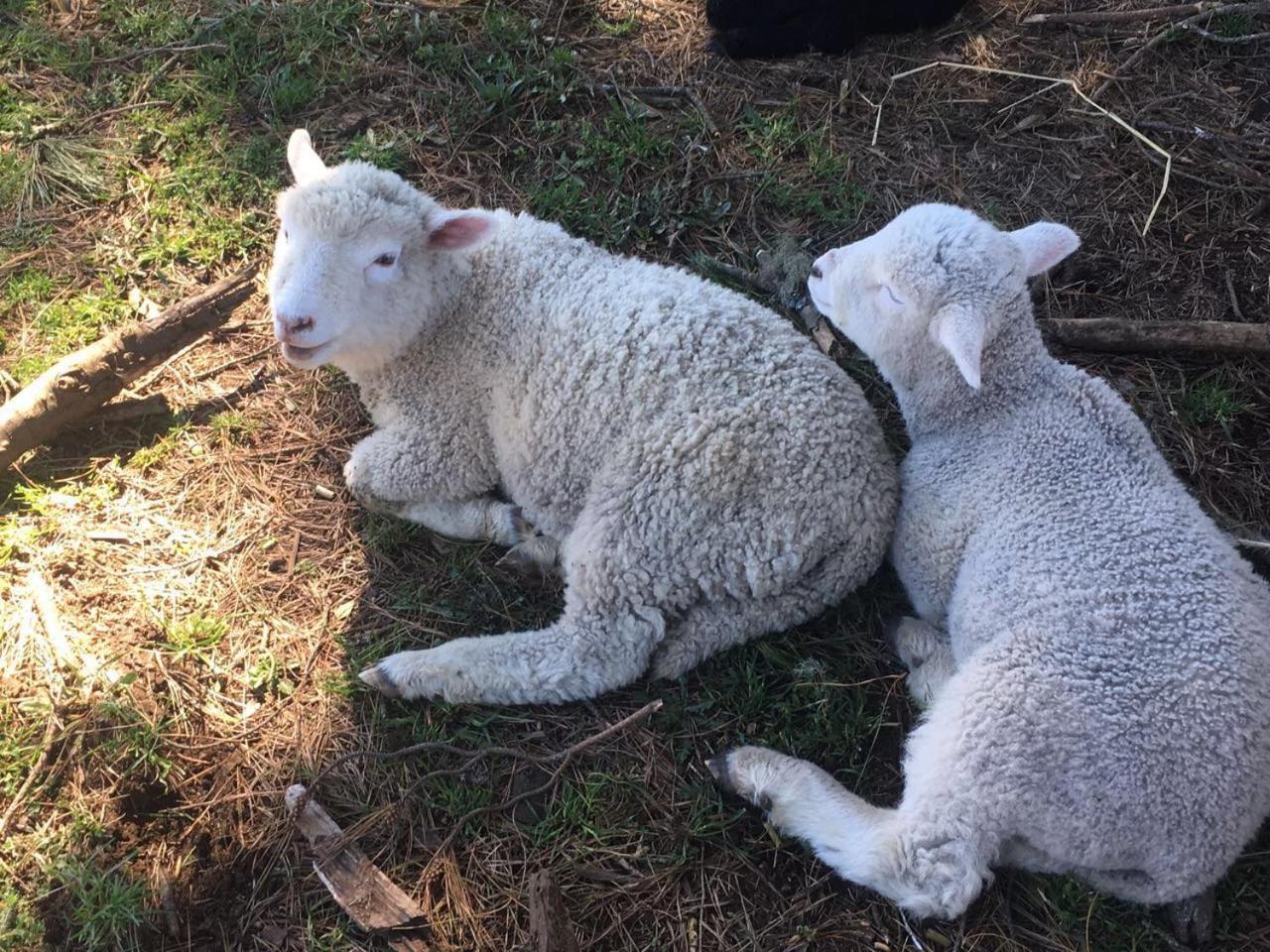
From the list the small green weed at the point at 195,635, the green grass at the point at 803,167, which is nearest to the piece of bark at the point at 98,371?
the small green weed at the point at 195,635

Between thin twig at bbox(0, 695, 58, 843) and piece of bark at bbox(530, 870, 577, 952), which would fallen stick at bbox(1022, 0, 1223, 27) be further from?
thin twig at bbox(0, 695, 58, 843)

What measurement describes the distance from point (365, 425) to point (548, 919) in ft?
8.03

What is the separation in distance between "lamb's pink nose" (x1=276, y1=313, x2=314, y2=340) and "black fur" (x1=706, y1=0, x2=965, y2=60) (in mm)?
3391

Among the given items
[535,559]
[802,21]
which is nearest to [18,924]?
[535,559]

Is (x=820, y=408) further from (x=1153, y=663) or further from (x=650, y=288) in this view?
(x=1153, y=663)

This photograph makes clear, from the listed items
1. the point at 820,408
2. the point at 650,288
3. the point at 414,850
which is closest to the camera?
the point at 414,850

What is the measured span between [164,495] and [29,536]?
53cm

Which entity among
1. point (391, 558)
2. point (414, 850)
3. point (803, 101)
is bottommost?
point (414, 850)

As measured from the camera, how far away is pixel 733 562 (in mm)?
3281

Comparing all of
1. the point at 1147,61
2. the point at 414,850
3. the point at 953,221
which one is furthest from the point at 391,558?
the point at 1147,61

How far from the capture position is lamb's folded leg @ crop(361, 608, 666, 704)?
131 inches

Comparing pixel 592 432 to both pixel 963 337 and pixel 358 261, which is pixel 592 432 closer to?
pixel 358 261

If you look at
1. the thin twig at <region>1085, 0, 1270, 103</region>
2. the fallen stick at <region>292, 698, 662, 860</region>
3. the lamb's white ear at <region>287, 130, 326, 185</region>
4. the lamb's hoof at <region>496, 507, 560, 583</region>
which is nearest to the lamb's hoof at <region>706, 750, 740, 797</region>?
the fallen stick at <region>292, 698, 662, 860</region>

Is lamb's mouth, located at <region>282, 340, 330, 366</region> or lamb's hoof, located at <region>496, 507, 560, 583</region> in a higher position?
lamb's mouth, located at <region>282, 340, 330, 366</region>
